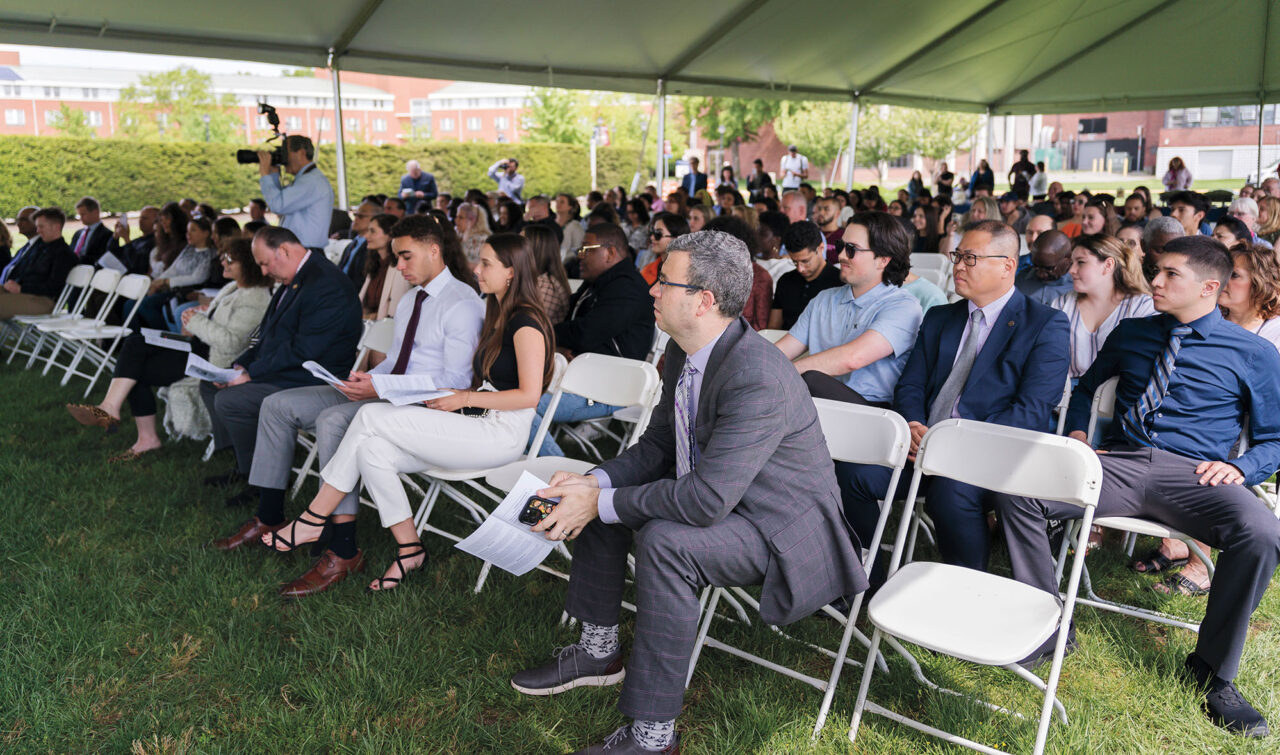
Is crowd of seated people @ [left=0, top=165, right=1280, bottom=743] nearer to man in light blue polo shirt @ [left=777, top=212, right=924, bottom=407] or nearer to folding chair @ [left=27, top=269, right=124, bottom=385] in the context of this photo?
man in light blue polo shirt @ [left=777, top=212, right=924, bottom=407]

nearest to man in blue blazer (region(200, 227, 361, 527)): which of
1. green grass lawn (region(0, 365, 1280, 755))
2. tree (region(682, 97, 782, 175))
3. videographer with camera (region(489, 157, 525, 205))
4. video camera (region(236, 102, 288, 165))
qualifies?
green grass lawn (region(0, 365, 1280, 755))

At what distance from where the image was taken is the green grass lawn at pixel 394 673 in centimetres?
267

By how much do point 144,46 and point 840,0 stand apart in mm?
7624

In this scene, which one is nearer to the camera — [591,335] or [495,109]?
[591,335]

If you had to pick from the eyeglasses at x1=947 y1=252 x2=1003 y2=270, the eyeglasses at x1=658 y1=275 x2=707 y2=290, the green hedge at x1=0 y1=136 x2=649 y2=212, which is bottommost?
the eyeglasses at x1=658 y1=275 x2=707 y2=290

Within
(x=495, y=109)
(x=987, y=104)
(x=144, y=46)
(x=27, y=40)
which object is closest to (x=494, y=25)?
(x=144, y=46)

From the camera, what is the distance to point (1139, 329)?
3.44 meters

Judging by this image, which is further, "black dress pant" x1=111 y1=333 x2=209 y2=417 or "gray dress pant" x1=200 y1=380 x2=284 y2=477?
"black dress pant" x1=111 y1=333 x2=209 y2=417

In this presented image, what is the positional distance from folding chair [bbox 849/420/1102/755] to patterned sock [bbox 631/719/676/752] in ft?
1.80

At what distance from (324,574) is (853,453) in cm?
211

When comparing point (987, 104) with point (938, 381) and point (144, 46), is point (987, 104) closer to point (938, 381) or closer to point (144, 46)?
point (144, 46)

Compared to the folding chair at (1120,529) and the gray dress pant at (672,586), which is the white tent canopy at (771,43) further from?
the gray dress pant at (672,586)

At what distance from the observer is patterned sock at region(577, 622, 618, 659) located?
2955 millimetres

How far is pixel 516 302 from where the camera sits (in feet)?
12.5
